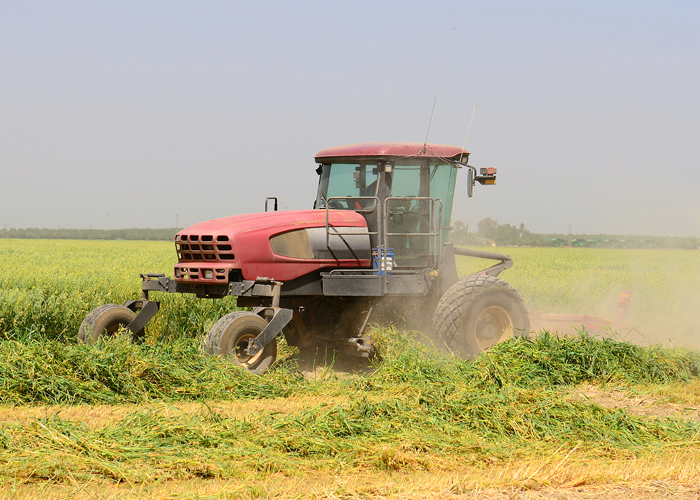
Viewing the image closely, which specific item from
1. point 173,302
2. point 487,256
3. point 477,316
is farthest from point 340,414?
point 173,302

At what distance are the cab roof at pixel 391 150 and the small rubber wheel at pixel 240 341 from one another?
232 cm

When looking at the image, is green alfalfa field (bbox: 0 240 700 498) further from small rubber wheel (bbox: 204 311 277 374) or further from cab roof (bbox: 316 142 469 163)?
cab roof (bbox: 316 142 469 163)

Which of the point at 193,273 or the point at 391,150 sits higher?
the point at 391,150

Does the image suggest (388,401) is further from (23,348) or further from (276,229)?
(23,348)

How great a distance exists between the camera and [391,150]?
8180 millimetres

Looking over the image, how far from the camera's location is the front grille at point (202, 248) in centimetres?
746

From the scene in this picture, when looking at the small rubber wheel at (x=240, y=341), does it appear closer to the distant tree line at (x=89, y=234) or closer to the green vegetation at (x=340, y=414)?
the green vegetation at (x=340, y=414)

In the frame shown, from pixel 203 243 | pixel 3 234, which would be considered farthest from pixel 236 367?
pixel 3 234

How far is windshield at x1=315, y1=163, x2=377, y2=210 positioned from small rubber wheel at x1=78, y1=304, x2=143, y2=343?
2.68 meters

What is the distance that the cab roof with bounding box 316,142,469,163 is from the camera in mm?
8180

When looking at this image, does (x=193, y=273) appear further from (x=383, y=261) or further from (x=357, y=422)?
(x=357, y=422)

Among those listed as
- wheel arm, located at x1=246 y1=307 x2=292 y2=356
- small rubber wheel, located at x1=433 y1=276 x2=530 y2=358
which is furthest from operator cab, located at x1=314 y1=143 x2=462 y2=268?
wheel arm, located at x1=246 y1=307 x2=292 y2=356

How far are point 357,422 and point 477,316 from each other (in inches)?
130

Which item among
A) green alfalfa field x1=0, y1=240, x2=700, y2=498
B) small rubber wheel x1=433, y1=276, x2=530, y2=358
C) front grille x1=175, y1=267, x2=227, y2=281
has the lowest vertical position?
green alfalfa field x1=0, y1=240, x2=700, y2=498
